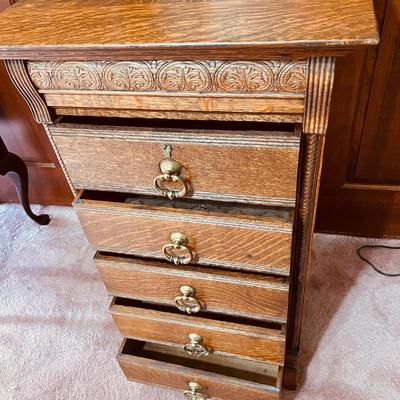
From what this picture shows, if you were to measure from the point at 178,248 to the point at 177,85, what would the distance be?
28cm

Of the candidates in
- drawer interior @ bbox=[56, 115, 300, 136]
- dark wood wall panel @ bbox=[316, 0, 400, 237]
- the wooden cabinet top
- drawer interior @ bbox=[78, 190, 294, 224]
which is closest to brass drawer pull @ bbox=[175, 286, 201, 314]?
drawer interior @ bbox=[78, 190, 294, 224]

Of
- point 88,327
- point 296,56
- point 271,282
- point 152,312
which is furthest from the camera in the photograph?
point 88,327

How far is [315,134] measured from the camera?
1.79 ft

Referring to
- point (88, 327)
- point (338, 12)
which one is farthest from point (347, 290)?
point (338, 12)

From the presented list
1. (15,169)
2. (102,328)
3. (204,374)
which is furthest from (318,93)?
(15,169)

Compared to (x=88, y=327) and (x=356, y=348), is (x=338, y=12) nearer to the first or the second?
(x=356, y=348)

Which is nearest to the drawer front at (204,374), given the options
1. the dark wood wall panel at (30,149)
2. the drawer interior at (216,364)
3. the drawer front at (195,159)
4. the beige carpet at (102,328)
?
the drawer interior at (216,364)

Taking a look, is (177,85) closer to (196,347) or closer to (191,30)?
(191,30)

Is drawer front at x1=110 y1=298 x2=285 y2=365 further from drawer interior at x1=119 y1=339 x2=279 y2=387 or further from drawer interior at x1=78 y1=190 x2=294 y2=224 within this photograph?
drawer interior at x1=78 y1=190 x2=294 y2=224

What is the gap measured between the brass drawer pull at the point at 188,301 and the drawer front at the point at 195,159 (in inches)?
8.4

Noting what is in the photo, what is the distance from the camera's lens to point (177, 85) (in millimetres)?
520

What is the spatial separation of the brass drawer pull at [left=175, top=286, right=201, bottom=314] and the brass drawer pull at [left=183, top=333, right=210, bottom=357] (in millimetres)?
66

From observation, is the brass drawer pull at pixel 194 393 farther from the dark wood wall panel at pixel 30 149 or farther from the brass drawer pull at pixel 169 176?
the dark wood wall panel at pixel 30 149

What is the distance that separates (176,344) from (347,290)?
0.55m
